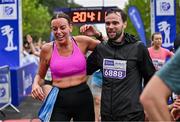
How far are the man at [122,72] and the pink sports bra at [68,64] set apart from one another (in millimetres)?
350

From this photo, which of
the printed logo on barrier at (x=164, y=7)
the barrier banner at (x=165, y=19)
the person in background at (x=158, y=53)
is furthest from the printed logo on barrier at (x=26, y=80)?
the person in background at (x=158, y=53)

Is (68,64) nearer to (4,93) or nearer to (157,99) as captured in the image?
(157,99)

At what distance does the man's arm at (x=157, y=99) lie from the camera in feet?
7.02

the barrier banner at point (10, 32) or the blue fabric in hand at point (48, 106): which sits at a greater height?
the barrier banner at point (10, 32)

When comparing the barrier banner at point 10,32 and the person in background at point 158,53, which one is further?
the barrier banner at point 10,32

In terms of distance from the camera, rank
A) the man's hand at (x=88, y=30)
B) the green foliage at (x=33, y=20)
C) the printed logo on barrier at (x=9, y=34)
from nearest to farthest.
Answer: the man's hand at (x=88, y=30), the printed logo on barrier at (x=9, y=34), the green foliage at (x=33, y=20)

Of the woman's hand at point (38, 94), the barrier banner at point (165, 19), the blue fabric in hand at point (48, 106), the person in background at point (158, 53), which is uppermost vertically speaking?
the barrier banner at point (165, 19)

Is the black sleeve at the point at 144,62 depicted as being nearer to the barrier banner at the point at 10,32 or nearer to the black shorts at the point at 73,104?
the black shorts at the point at 73,104

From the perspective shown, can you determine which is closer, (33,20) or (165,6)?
(165,6)

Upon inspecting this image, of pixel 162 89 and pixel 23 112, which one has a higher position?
pixel 162 89

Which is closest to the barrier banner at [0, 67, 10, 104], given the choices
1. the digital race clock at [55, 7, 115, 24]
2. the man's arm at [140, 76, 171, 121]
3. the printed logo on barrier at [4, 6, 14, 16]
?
the printed logo on barrier at [4, 6, 14, 16]

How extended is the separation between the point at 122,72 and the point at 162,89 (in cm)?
198

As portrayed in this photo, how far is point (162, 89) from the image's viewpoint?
2135 millimetres

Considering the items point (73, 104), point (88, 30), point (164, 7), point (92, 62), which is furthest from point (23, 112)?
point (92, 62)
